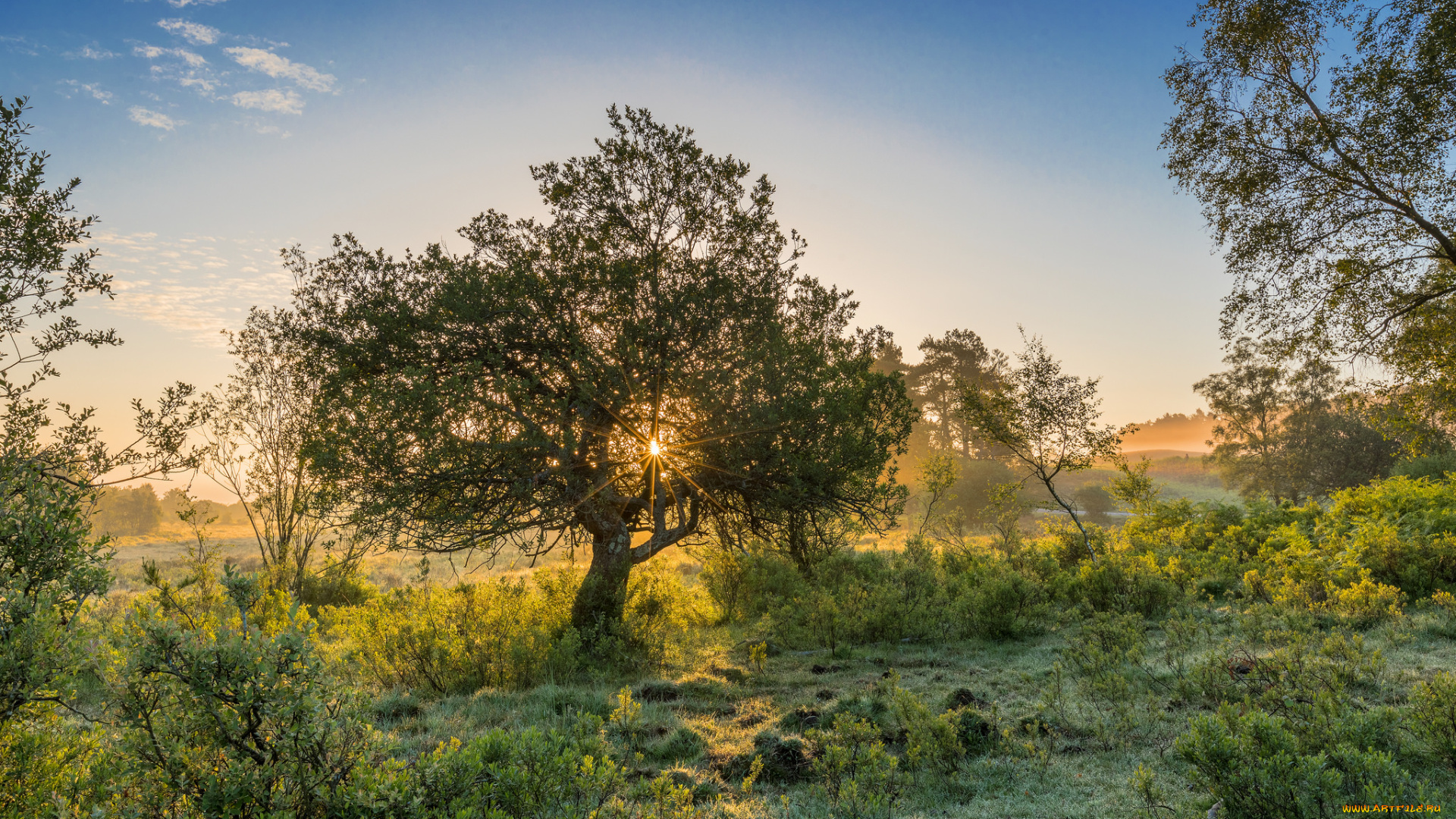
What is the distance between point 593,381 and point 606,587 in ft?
12.4

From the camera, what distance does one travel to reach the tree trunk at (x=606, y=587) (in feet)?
33.0

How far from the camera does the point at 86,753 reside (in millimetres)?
3455

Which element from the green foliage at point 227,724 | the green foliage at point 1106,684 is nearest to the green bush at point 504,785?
the green foliage at point 227,724

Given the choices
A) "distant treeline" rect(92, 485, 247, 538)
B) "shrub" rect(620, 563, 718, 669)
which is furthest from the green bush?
"distant treeline" rect(92, 485, 247, 538)

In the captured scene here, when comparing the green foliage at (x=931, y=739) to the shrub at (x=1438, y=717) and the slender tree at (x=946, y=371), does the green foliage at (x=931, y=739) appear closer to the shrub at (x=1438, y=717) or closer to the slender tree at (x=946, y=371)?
the shrub at (x=1438, y=717)

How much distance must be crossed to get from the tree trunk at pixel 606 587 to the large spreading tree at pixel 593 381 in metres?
0.04

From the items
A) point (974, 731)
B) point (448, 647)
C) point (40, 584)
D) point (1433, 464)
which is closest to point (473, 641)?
point (448, 647)

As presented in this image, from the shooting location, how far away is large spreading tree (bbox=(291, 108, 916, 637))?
8.39m

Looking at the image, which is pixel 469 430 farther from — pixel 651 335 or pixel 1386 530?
pixel 1386 530

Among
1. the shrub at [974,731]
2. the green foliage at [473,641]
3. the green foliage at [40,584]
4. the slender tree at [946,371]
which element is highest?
the slender tree at [946,371]

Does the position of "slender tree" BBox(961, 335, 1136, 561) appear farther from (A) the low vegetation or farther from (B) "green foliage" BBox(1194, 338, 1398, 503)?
(B) "green foliage" BBox(1194, 338, 1398, 503)

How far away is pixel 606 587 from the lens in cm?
1027

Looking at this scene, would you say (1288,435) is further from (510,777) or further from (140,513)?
(140,513)

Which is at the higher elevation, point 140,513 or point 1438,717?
point 140,513
